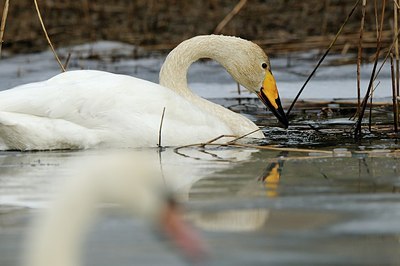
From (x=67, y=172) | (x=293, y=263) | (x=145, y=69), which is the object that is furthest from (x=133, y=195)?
(x=145, y=69)

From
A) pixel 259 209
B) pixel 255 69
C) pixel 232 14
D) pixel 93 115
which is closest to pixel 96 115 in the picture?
pixel 93 115

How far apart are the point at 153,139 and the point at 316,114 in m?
2.21

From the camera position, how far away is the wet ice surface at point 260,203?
3875 mm

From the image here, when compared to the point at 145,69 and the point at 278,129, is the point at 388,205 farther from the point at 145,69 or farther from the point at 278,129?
the point at 145,69

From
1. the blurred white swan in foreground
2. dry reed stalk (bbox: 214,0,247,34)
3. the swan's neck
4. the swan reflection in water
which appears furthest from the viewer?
dry reed stalk (bbox: 214,0,247,34)

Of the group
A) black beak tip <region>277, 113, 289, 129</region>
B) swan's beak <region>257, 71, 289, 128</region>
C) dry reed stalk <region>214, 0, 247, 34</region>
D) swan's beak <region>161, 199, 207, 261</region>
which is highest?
dry reed stalk <region>214, 0, 247, 34</region>

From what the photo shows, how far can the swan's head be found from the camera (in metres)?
8.23

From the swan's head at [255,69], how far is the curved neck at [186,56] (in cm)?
7

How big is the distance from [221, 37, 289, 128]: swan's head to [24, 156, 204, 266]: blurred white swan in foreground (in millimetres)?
5779

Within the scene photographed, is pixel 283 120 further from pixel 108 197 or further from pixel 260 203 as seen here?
pixel 108 197

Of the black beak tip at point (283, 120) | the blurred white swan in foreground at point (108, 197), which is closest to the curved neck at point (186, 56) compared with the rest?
the black beak tip at point (283, 120)

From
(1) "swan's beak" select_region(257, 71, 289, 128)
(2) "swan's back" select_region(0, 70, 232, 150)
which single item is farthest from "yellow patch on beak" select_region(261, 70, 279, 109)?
(2) "swan's back" select_region(0, 70, 232, 150)

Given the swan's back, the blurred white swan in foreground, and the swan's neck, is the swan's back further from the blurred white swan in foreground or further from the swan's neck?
the blurred white swan in foreground

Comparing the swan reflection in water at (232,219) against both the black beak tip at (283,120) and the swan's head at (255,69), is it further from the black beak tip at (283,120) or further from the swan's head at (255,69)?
the swan's head at (255,69)
